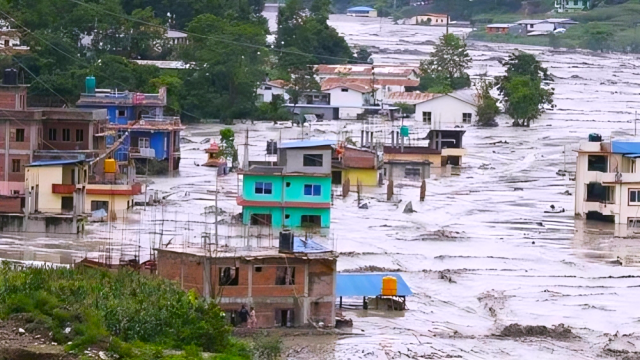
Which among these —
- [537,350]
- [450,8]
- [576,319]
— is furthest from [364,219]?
[450,8]

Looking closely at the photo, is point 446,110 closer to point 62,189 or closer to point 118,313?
point 62,189

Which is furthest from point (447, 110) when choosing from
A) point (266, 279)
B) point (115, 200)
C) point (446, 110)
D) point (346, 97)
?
point (266, 279)

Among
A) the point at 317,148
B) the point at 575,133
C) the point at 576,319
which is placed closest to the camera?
the point at 576,319

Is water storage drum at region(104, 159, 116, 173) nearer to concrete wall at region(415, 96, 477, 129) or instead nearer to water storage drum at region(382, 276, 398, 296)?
water storage drum at region(382, 276, 398, 296)

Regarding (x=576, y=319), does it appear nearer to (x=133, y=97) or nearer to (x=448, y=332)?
(x=448, y=332)

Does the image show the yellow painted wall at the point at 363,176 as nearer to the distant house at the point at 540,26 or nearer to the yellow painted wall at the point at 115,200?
the yellow painted wall at the point at 115,200
